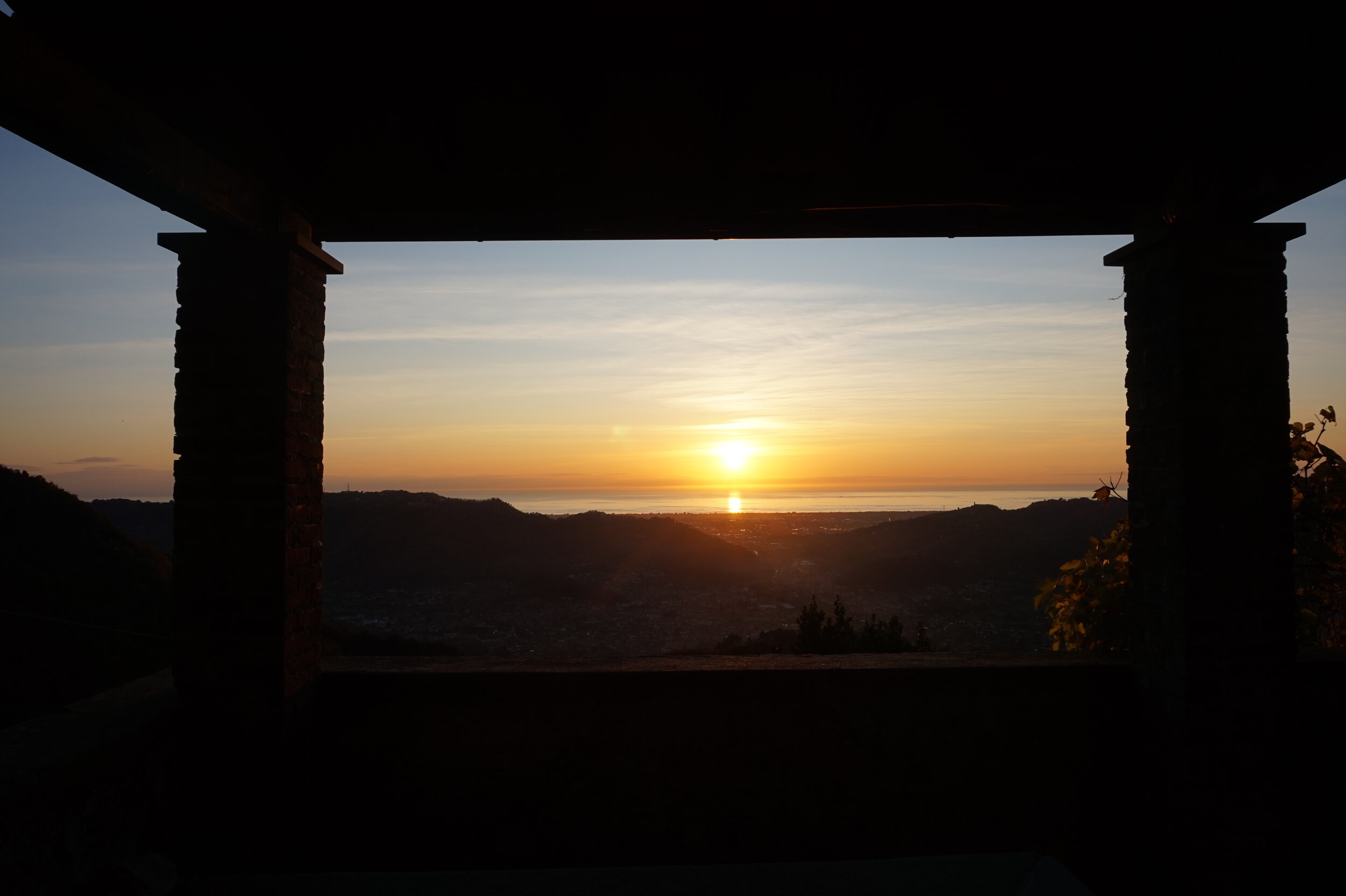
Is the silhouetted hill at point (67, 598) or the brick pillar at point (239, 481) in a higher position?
the brick pillar at point (239, 481)

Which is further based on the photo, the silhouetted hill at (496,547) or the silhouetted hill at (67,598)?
the silhouetted hill at (496,547)

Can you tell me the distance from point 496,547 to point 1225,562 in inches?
1030

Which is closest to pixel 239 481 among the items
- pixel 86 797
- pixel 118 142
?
pixel 86 797

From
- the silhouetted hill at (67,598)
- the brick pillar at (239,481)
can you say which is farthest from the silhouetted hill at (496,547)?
the brick pillar at (239,481)

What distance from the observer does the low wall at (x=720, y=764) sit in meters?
3.16

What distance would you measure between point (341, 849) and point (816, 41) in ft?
12.2

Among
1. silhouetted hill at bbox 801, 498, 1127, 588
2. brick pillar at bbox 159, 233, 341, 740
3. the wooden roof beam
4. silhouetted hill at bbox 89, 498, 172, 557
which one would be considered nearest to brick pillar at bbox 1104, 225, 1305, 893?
brick pillar at bbox 159, 233, 341, 740

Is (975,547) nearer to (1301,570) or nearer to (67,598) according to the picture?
(1301,570)

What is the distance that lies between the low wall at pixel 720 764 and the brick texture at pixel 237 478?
42 cm

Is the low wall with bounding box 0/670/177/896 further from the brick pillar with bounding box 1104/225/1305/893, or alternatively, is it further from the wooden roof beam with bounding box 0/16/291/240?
the brick pillar with bounding box 1104/225/1305/893

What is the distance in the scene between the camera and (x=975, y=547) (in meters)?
23.2

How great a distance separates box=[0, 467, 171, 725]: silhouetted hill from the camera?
33.1ft

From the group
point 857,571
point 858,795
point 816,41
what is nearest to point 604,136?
point 816,41

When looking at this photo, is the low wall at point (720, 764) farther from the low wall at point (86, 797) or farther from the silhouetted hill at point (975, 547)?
the silhouetted hill at point (975, 547)
